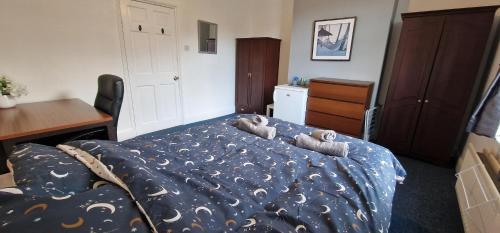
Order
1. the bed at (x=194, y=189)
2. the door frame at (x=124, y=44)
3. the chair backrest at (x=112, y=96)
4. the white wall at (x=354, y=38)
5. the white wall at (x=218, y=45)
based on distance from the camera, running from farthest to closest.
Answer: the white wall at (x=218, y=45), the white wall at (x=354, y=38), the door frame at (x=124, y=44), the chair backrest at (x=112, y=96), the bed at (x=194, y=189)

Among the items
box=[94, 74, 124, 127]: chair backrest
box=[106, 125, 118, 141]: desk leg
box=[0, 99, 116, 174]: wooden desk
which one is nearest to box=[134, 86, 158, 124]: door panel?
box=[0, 99, 116, 174]: wooden desk

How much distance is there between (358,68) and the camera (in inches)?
129

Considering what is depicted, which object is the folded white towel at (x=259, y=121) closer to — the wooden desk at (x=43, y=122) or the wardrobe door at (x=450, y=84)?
the wooden desk at (x=43, y=122)

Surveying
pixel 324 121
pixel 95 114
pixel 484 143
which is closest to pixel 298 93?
pixel 324 121

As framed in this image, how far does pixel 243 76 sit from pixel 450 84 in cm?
319

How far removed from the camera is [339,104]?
10.5 ft

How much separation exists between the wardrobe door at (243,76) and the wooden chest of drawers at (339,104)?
4.80 feet

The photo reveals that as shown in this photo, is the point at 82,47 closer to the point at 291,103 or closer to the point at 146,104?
the point at 146,104

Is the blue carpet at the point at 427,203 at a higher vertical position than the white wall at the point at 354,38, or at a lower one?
lower

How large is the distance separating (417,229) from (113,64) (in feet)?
12.4

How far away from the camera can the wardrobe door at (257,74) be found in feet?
13.6

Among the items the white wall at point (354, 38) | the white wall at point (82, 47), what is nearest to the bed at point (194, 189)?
the white wall at point (82, 47)

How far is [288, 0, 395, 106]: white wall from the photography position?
302cm

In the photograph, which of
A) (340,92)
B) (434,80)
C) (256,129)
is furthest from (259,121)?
(434,80)
